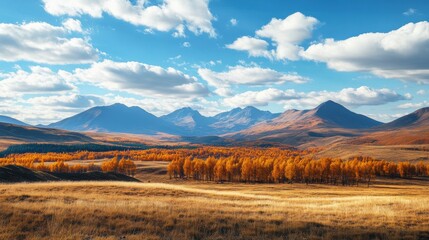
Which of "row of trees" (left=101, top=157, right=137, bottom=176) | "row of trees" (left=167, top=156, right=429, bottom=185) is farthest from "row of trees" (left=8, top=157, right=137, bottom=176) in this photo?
"row of trees" (left=167, top=156, right=429, bottom=185)

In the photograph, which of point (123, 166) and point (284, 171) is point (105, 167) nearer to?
point (123, 166)

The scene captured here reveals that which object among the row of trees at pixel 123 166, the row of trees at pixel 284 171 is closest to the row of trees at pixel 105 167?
the row of trees at pixel 123 166

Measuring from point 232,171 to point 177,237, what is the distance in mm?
126519

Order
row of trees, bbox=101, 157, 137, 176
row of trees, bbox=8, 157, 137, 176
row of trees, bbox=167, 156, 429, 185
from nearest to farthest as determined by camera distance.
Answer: row of trees, bbox=167, 156, 429, 185, row of trees, bbox=8, 157, 137, 176, row of trees, bbox=101, 157, 137, 176

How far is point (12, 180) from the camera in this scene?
194 feet

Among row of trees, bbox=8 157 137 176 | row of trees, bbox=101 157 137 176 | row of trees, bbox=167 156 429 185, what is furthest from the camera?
row of trees, bbox=101 157 137 176

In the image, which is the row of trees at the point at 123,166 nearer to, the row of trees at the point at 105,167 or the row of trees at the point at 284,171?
the row of trees at the point at 105,167

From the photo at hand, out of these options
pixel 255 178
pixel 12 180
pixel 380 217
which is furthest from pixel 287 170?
pixel 380 217

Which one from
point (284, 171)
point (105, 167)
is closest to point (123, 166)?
point (105, 167)

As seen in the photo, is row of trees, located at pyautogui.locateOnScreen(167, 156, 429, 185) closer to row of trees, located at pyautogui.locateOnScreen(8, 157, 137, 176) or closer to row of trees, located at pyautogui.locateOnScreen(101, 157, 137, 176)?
row of trees, located at pyautogui.locateOnScreen(101, 157, 137, 176)

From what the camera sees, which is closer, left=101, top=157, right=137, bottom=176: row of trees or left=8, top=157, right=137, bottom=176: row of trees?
left=8, top=157, right=137, bottom=176: row of trees

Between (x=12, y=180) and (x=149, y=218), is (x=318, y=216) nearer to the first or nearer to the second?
(x=149, y=218)

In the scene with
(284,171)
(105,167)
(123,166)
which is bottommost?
(105,167)

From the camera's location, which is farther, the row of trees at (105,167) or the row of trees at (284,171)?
the row of trees at (105,167)
